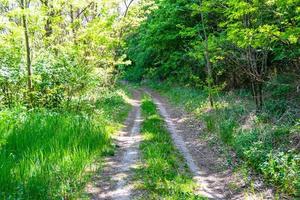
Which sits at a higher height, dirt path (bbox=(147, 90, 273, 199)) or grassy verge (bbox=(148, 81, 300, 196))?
grassy verge (bbox=(148, 81, 300, 196))

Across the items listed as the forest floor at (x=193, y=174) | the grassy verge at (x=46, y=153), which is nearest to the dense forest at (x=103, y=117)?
the grassy verge at (x=46, y=153)

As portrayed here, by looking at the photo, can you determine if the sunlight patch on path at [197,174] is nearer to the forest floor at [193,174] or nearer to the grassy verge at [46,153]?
the forest floor at [193,174]

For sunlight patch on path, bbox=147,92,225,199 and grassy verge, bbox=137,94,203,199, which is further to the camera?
sunlight patch on path, bbox=147,92,225,199

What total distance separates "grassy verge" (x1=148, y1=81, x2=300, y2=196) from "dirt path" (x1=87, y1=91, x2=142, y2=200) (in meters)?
2.54

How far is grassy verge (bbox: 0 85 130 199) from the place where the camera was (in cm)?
539

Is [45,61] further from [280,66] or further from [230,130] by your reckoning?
[280,66]

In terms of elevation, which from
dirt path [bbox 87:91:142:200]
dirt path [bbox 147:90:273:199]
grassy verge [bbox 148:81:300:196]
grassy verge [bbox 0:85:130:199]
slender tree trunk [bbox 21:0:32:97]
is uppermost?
slender tree trunk [bbox 21:0:32:97]

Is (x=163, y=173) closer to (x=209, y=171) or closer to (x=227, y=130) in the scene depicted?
(x=209, y=171)

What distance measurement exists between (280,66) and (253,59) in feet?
14.9

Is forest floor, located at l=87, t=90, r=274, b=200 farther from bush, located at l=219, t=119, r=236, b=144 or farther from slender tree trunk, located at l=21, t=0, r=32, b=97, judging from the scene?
slender tree trunk, located at l=21, t=0, r=32, b=97

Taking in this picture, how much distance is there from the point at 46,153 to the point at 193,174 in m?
3.35

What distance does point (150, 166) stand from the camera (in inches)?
311

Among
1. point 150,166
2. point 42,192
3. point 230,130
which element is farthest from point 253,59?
point 42,192

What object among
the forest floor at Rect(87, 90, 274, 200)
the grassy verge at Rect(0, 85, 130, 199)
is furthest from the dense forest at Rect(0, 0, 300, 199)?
the forest floor at Rect(87, 90, 274, 200)
